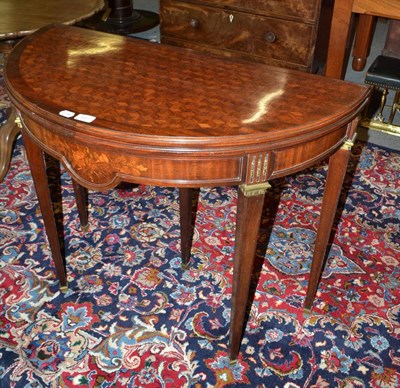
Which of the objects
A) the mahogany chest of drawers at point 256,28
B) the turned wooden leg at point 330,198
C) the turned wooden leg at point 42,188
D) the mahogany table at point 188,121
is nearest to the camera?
the mahogany table at point 188,121

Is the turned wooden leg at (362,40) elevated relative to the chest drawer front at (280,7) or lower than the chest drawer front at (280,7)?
lower

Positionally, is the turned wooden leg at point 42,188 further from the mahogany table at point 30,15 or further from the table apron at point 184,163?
the mahogany table at point 30,15

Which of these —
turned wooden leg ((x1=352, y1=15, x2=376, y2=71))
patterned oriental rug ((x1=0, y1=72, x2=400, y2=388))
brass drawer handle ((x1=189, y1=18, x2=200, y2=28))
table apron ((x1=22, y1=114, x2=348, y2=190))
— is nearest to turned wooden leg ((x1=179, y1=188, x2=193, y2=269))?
patterned oriental rug ((x1=0, y1=72, x2=400, y2=388))

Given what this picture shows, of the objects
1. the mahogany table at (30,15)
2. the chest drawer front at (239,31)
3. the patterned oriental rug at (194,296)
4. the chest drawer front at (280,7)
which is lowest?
the patterned oriental rug at (194,296)

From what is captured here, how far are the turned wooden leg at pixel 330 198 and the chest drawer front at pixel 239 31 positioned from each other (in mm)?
1129

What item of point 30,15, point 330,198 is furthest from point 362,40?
point 330,198

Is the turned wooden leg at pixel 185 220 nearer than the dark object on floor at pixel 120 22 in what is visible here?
Yes

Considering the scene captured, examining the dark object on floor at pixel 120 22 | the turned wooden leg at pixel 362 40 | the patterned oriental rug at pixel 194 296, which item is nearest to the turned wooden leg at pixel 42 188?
the patterned oriental rug at pixel 194 296

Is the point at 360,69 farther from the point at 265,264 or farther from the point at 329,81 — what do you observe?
the point at 329,81

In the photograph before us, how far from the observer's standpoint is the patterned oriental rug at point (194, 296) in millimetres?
1835

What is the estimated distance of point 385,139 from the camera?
10.9ft

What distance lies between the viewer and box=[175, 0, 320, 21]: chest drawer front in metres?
2.46

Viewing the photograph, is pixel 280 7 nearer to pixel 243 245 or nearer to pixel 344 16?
pixel 344 16

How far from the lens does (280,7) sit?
8.30 feet
